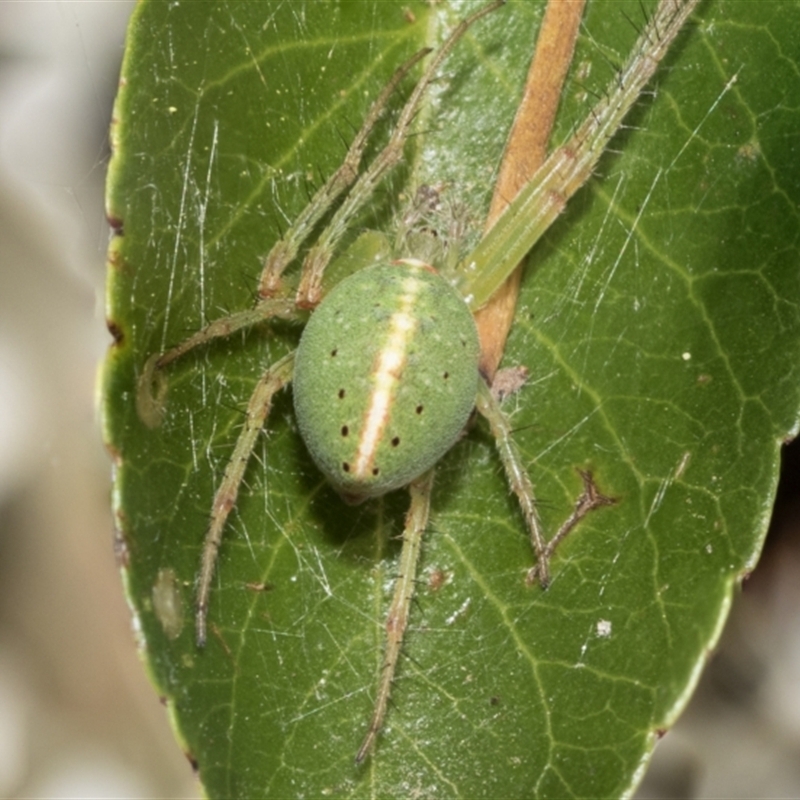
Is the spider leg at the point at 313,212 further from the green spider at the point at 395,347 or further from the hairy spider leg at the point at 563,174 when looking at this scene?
the hairy spider leg at the point at 563,174

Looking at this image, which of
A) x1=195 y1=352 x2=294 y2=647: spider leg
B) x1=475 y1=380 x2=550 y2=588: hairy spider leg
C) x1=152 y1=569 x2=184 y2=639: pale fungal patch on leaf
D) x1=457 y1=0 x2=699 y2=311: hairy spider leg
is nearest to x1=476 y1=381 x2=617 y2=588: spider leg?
x1=475 y1=380 x2=550 y2=588: hairy spider leg

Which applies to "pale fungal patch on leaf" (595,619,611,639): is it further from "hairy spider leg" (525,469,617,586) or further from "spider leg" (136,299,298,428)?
"spider leg" (136,299,298,428)

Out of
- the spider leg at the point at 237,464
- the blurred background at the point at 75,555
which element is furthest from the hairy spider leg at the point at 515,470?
the blurred background at the point at 75,555

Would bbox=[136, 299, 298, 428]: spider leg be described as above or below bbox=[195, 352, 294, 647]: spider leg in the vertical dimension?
above

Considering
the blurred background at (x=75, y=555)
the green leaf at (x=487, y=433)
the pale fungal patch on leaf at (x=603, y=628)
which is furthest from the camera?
the blurred background at (x=75, y=555)

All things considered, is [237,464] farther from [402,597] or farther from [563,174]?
[563,174]

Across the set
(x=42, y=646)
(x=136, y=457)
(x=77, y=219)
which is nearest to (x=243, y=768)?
(x=136, y=457)
